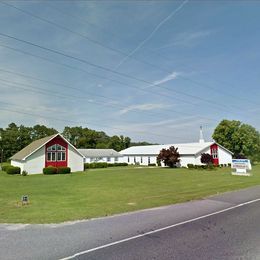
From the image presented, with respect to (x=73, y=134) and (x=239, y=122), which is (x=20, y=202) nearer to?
(x=239, y=122)

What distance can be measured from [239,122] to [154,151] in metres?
21.9

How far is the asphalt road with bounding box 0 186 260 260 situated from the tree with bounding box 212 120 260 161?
50.7 m

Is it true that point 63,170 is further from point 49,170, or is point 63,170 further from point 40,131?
point 40,131

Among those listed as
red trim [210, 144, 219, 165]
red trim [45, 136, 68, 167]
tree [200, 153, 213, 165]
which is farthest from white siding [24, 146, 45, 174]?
red trim [210, 144, 219, 165]

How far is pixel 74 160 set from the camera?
128 feet

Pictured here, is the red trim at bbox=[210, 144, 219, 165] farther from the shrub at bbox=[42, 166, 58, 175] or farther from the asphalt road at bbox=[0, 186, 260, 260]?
the asphalt road at bbox=[0, 186, 260, 260]

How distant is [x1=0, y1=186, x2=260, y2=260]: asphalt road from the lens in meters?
5.98

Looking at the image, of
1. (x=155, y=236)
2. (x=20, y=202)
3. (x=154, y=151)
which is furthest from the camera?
(x=154, y=151)

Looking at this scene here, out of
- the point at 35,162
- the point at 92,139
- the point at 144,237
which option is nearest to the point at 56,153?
the point at 35,162

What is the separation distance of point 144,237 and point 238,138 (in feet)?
183

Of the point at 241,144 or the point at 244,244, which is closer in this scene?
the point at 244,244

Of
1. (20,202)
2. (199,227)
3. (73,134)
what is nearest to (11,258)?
(199,227)

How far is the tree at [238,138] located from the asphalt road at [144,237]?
50683mm

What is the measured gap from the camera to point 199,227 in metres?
8.22
